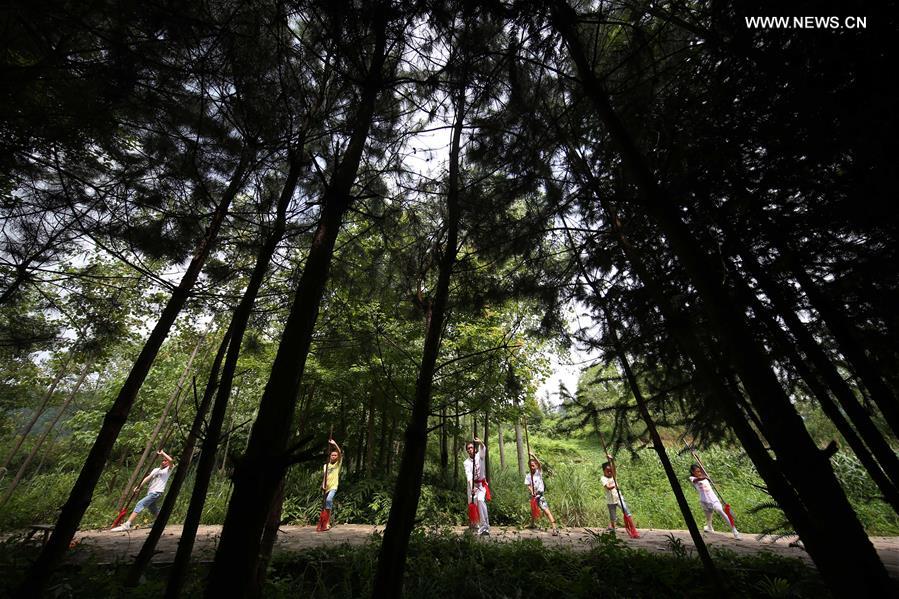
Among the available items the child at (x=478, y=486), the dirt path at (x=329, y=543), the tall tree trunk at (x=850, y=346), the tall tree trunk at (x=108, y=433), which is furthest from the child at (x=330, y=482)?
the tall tree trunk at (x=850, y=346)

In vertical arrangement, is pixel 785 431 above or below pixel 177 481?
above

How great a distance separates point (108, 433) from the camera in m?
3.16

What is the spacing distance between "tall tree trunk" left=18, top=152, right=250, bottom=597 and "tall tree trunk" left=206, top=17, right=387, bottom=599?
2.46 m

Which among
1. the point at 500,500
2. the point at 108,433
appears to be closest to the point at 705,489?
the point at 500,500

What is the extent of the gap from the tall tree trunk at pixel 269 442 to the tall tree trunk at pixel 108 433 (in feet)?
8.06

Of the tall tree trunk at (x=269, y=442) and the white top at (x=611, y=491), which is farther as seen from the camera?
the white top at (x=611, y=491)

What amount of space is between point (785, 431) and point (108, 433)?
521 cm

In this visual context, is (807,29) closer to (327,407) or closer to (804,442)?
(804,442)

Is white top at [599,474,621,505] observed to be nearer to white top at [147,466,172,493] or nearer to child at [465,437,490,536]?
child at [465,437,490,536]

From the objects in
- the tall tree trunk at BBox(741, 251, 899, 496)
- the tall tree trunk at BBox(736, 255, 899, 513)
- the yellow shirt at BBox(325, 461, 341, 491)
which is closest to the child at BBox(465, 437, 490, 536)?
the yellow shirt at BBox(325, 461, 341, 491)

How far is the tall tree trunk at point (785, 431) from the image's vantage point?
113 centimetres

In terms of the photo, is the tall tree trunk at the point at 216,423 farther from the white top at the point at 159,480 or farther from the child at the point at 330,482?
the white top at the point at 159,480

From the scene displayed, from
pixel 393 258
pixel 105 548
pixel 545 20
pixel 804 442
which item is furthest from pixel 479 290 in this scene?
pixel 105 548

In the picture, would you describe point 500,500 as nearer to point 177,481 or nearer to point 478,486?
point 478,486
